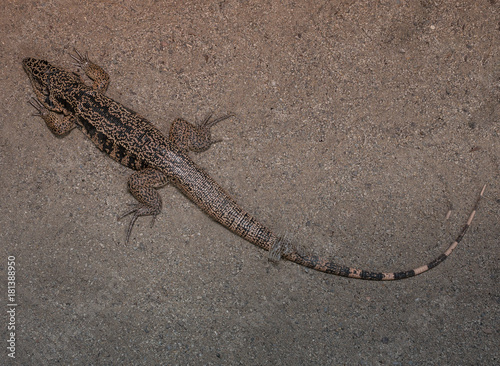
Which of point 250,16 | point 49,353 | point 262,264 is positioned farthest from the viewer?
point 250,16

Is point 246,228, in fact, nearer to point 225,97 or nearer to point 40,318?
point 225,97

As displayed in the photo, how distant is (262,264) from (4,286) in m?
3.29

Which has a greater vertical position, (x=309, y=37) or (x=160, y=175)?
(x=309, y=37)

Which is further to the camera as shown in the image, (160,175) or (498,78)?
(498,78)

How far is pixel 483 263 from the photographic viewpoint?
5.54 meters

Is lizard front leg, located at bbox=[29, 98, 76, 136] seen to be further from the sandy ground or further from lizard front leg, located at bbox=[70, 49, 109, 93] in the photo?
lizard front leg, located at bbox=[70, 49, 109, 93]

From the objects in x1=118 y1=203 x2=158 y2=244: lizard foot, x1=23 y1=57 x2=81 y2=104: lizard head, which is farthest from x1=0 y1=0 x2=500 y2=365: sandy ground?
x1=23 y1=57 x2=81 y2=104: lizard head

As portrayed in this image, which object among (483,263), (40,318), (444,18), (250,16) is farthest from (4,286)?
(444,18)

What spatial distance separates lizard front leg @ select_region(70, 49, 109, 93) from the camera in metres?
5.62

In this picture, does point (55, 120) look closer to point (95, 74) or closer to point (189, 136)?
point (95, 74)

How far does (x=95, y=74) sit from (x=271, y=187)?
2.84 metres

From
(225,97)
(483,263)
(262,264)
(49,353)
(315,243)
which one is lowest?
(49,353)

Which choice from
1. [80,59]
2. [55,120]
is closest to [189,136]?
[55,120]

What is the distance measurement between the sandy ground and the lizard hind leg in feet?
0.69
